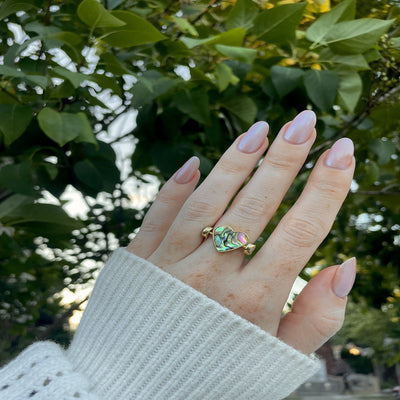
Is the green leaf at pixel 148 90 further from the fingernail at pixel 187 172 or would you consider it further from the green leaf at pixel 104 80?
the fingernail at pixel 187 172

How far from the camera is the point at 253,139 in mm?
649

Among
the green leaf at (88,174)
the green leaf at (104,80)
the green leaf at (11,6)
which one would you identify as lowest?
the green leaf at (88,174)

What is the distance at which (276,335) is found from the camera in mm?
595

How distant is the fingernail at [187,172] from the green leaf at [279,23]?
0.30 metres

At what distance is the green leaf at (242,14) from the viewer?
0.89 m

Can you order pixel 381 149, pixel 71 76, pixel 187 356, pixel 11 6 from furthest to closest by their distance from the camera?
pixel 381 149 < pixel 11 6 < pixel 71 76 < pixel 187 356

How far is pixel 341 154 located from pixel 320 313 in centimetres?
18

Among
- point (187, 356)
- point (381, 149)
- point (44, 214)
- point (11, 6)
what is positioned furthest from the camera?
point (381, 149)

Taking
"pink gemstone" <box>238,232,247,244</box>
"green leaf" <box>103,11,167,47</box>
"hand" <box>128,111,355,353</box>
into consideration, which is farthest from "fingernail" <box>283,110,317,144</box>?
"green leaf" <box>103,11,167,47</box>

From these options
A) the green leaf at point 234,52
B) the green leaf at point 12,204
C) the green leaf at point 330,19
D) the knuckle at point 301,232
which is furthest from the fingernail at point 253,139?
the green leaf at point 12,204

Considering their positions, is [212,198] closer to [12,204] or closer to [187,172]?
[187,172]

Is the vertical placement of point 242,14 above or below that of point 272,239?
above

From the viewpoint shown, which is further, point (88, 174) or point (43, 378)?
point (88, 174)

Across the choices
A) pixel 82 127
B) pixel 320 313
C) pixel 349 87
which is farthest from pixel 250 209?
pixel 349 87
